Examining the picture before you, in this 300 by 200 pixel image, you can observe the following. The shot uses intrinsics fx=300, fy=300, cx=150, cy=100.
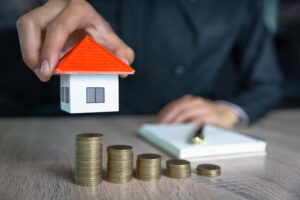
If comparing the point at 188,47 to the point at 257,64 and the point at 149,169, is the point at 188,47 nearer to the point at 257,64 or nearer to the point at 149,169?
the point at 257,64

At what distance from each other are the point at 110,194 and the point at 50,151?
1.26 feet

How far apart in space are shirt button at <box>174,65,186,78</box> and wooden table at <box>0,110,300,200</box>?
0.87 metres

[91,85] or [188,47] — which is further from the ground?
[188,47]

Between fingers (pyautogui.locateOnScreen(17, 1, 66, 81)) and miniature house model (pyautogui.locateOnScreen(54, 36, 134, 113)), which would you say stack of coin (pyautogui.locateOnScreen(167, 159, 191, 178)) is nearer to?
miniature house model (pyautogui.locateOnScreen(54, 36, 134, 113))

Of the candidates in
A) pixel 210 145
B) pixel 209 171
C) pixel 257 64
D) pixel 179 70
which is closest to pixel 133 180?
pixel 209 171

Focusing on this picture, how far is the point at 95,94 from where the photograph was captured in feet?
2.25

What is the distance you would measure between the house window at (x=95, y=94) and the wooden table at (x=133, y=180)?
0.58 ft

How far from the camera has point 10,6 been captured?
3.02 m

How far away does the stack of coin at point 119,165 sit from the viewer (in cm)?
63

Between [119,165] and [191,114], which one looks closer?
[119,165]

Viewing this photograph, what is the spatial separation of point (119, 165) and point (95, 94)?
170 millimetres

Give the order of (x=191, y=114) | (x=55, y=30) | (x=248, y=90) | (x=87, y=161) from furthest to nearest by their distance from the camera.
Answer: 1. (x=248, y=90)
2. (x=191, y=114)
3. (x=55, y=30)
4. (x=87, y=161)

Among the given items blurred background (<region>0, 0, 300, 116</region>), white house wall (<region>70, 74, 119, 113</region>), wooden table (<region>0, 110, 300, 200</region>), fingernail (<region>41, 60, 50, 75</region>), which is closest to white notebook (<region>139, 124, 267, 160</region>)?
wooden table (<region>0, 110, 300, 200</region>)

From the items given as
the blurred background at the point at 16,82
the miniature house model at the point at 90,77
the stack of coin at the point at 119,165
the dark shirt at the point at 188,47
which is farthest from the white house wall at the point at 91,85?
the blurred background at the point at 16,82
